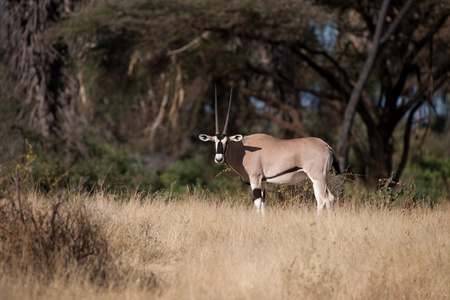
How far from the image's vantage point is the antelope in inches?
324

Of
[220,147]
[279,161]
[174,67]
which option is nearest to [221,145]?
[220,147]

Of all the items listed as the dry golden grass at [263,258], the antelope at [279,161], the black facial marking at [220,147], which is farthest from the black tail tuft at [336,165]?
the black facial marking at [220,147]

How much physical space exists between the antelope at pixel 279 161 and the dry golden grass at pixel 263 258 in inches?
17.7

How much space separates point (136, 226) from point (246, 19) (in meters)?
9.08

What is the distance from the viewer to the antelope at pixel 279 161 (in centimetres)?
823

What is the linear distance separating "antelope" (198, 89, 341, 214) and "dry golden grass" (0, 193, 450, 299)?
1.48 feet

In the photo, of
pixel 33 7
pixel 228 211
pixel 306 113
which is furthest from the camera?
pixel 306 113

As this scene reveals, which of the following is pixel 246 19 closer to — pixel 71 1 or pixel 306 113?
pixel 71 1

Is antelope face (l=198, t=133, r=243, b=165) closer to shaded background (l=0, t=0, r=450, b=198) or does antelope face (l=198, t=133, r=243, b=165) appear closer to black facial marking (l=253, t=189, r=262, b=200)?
black facial marking (l=253, t=189, r=262, b=200)

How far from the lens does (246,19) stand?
1465cm

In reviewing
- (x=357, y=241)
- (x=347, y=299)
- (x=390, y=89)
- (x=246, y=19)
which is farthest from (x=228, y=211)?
(x=390, y=89)

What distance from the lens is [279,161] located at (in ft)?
27.5

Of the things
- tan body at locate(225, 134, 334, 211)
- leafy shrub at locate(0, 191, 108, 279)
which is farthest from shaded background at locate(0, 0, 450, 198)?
leafy shrub at locate(0, 191, 108, 279)

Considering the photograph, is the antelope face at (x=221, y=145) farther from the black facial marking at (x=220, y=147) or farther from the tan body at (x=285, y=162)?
the tan body at (x=285, y=162)
